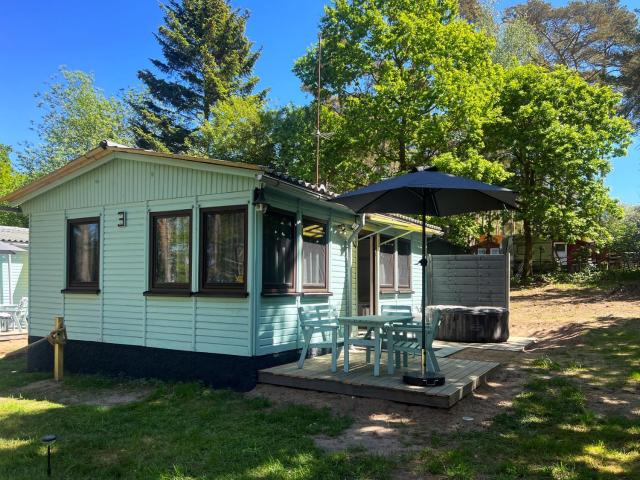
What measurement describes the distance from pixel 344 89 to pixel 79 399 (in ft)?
53.1

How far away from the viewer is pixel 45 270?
27.6ft

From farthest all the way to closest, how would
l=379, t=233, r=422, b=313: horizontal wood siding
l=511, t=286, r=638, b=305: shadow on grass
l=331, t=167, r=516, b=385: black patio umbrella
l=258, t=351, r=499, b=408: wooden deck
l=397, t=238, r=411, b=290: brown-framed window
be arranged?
l=511, t=286, r=638, b=305: shadow on grass
l=379, t=233, r=422, b=313: horizontal wood siding
l=397, t=238, r=411, b=290: brown-framed window
l=258, t=351, r=499, b=408: wooden deck
l=331, t=167, r=516, b=385: black patio umbrella

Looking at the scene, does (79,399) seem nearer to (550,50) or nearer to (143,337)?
(143,337)

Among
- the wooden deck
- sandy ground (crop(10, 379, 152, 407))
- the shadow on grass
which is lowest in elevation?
sandy ground (crop(10, 379, 152, 407))

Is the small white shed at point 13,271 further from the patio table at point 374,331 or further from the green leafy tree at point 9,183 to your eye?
the green leafy tree at point 9,183

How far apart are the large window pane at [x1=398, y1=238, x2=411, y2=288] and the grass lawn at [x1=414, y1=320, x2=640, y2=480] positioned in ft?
15.0

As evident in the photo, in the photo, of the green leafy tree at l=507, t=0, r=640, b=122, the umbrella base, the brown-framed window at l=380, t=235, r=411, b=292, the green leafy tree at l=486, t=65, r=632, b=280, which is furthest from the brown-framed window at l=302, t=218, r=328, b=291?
the green leafy tree at l=507, t=0, r=640, b=122

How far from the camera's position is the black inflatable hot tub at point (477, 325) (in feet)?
30.5

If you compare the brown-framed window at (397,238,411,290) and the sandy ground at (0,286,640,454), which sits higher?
the brown-framed window at (397,238,411,290)

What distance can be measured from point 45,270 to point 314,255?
15.6 feet

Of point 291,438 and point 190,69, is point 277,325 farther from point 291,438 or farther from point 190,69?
point 190,69

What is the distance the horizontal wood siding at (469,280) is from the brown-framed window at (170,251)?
6300mm

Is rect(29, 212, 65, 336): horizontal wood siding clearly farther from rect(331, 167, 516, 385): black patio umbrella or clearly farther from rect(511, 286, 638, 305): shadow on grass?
rect(511, 286, 638, 305): shadow on grass

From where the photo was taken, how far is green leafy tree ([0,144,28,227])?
1162 inches
